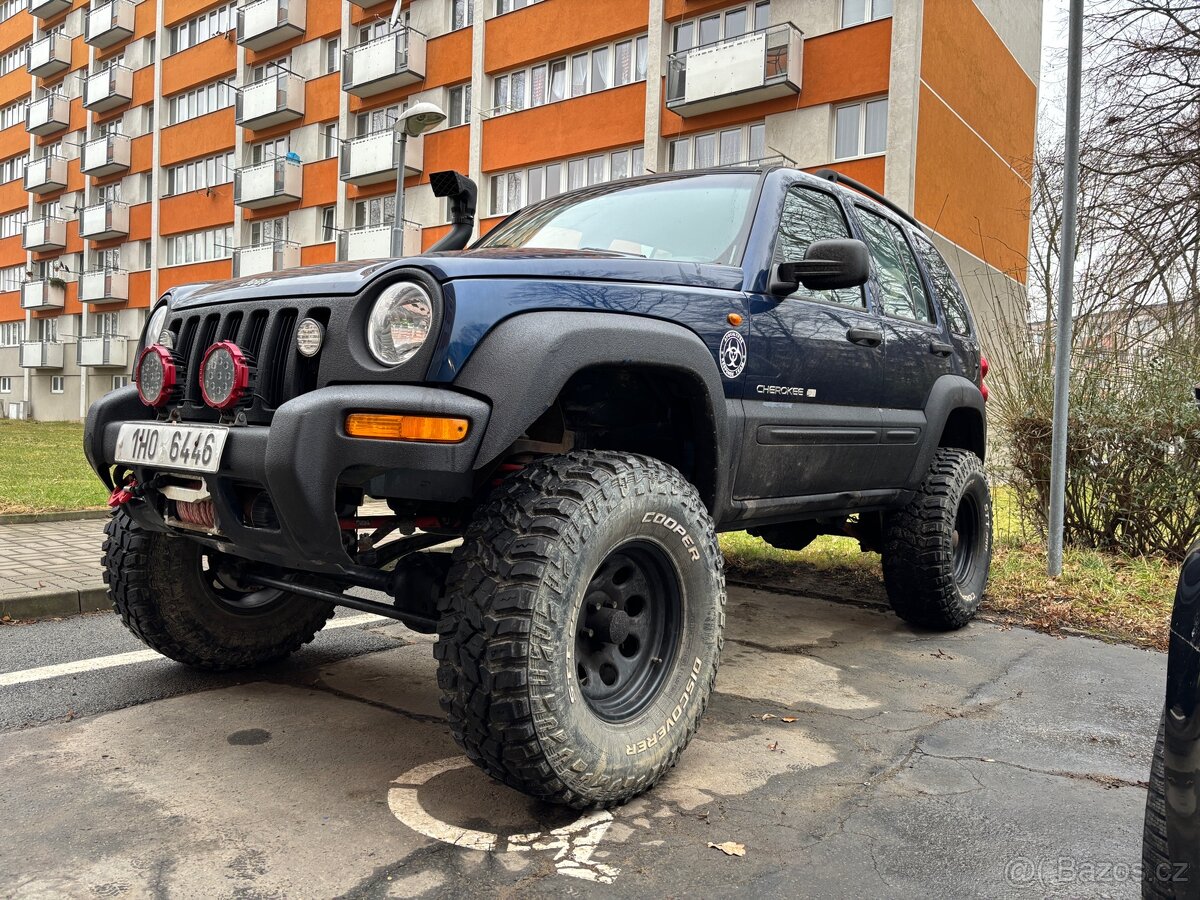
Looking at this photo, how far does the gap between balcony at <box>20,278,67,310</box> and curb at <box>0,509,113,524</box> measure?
40.3 m

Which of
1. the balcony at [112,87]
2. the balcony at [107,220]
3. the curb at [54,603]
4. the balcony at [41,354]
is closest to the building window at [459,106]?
the balcony at [107,220]

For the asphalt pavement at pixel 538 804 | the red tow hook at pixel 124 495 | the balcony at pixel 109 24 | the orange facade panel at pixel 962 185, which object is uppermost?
the balcony at pixel 109 24

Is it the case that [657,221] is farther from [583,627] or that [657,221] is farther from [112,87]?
[112,87]

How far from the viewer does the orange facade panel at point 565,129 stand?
22.6 meters

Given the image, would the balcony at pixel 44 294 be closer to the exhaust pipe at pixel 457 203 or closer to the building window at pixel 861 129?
the building window at pixel 861 129

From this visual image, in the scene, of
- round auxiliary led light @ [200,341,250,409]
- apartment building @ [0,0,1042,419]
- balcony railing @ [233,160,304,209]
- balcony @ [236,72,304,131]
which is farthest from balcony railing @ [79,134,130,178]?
round auxiliary led light @ [200,341,250,409]

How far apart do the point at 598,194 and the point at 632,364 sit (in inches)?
59.6

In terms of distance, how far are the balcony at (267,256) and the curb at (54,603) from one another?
26499 mm

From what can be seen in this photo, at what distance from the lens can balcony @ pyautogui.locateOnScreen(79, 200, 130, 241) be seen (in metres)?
38.0

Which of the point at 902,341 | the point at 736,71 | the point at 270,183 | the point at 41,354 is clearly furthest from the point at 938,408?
the point at 41,354

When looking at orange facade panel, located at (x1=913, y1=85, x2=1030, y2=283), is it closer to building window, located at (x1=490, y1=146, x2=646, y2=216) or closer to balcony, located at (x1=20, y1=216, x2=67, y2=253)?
building window, located at (x1=490, y1=146, x2=646, y2=216)

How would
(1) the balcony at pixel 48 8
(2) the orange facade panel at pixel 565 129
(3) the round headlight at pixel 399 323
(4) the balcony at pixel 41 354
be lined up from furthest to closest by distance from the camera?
1. (4) the balcony at pixel 41 354
2. (1) the balcony at pixel 48 8
3. (2) the orange facade panel at pixel 565 129
4. (3) the round headlight at pixel 399 323

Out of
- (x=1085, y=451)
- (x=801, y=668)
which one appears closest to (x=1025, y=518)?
(x=1085, y=451)

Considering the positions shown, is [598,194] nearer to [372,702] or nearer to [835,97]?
[372,702]
